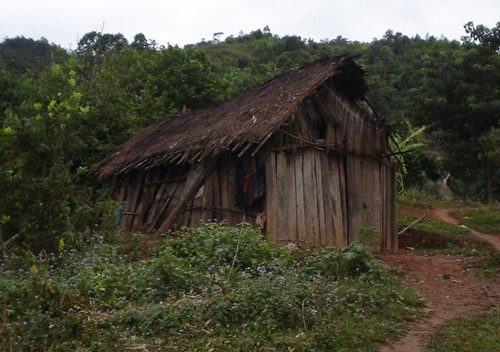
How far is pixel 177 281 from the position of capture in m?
5.30

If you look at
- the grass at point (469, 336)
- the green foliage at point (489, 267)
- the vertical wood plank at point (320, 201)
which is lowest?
the green foliage at point (489, 267)

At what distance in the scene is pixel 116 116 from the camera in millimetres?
16969

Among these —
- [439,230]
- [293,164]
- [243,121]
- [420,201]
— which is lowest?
[439,230]

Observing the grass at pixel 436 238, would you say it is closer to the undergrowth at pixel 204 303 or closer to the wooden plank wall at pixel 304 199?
the wooden plank wall at pixel 304 199

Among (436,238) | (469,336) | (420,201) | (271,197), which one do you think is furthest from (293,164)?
(420,201)

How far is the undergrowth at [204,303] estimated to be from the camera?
4.16 meters

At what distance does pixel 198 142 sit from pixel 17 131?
363 cm

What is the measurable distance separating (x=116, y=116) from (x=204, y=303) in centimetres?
1316

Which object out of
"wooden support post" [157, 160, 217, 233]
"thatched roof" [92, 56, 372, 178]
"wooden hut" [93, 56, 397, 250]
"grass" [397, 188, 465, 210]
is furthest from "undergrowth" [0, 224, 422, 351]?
"grass" [397, 188, 465, 210]

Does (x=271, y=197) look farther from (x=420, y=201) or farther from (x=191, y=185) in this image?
(x=420, y=201)

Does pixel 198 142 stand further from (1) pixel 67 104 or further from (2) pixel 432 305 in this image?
(2) pixel 432 305

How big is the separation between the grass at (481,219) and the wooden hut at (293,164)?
16.1ft

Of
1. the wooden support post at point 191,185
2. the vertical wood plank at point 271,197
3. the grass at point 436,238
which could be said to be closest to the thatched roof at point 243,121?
the wooden support post at point 191,185

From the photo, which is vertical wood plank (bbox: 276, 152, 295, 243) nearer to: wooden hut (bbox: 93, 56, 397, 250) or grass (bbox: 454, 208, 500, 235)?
wooden hut (bbox: 93, 56, 397, 250)
